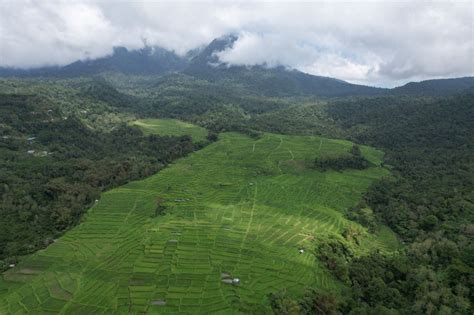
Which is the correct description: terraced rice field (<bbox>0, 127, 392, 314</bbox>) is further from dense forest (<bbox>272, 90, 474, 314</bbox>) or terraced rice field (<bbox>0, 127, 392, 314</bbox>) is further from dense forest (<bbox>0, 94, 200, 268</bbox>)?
dense forest (<bbox>0, 94, 200, 268</bbox>)

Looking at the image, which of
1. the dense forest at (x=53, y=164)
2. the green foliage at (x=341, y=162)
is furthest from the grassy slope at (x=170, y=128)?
the green foliage at (x=341, y=162)

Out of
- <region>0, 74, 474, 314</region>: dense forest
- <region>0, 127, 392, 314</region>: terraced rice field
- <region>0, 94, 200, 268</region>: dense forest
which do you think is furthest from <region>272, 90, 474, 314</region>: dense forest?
<region>0, 94, 200, 268</region>: dense forest

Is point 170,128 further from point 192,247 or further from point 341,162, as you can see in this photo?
point 192,247

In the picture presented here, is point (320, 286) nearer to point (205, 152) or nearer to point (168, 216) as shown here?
point (168, 216)

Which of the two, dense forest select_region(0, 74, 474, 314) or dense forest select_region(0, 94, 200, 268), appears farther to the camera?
dense forest select_region(0, 94, 200, 268)

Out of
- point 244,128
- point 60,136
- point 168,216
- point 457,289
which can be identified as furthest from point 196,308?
point 244,128

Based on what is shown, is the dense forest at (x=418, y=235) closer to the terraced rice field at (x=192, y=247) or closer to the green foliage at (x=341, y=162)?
the terraced rice field at (x=192, y=247)

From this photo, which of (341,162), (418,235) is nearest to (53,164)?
(341,162)

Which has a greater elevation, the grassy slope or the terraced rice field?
the grassy slope
